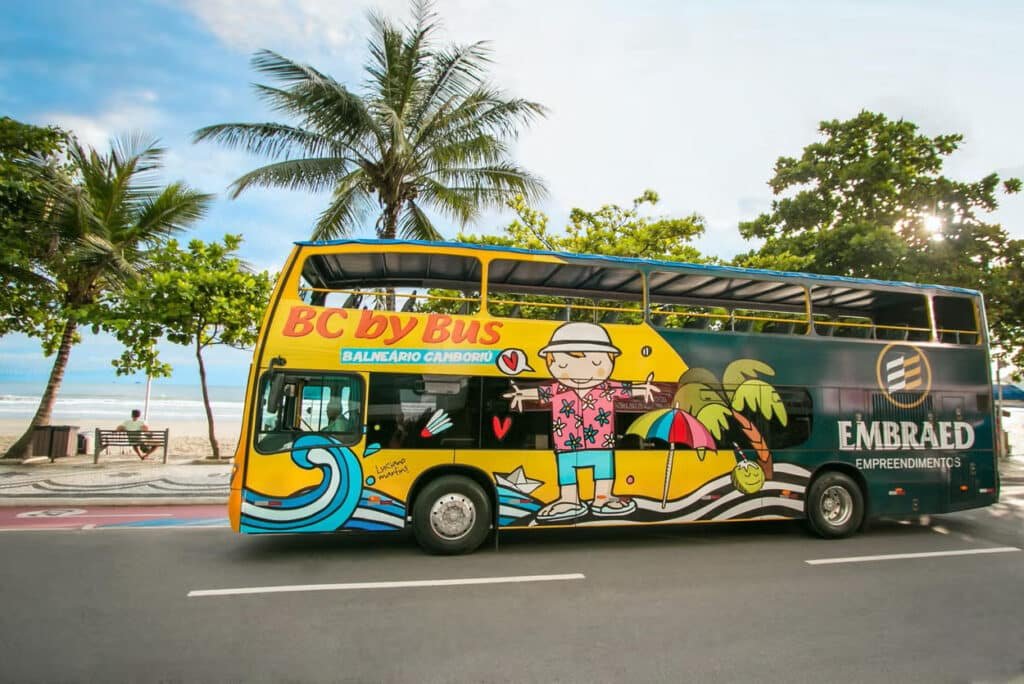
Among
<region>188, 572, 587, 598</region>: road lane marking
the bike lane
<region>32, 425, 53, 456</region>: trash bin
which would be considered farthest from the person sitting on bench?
<region>188, 572, 587, 598</region>: road lane marking

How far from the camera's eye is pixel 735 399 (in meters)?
8.05

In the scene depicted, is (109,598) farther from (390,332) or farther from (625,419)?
(625,419)

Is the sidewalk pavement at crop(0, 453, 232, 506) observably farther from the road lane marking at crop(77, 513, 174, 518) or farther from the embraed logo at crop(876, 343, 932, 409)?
the embraed logo at crop(876, 343, 932, 409)

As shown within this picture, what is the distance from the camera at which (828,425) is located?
8.39 m

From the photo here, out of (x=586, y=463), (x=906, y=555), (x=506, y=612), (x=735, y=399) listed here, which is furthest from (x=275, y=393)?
(x=906, y=555)

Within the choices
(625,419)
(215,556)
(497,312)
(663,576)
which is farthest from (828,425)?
(215,556)

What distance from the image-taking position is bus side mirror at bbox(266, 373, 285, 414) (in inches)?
257

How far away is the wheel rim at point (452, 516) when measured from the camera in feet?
22.9

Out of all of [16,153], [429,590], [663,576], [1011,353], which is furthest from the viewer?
[1011,353]

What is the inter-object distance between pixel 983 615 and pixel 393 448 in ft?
19.0

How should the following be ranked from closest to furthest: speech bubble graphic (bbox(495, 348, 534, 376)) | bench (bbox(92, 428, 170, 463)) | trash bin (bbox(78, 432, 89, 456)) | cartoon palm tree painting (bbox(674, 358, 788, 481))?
speech bubble graphic (bbox(495, 348, 534, 376)), cartoon palm tree painting (bbox(674, 358, 788, 481)), bench (bbox(92, 428, 170, 463)), trash bin (bbox(78, 432, 89, 456))

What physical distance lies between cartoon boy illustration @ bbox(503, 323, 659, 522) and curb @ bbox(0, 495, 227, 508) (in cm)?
668

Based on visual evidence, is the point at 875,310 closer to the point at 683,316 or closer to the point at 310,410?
the point at 683,316

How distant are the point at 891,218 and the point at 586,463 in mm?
17231
